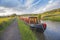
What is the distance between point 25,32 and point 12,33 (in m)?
0.24

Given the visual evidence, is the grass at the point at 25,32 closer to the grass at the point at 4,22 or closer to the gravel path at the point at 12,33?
the gravel path at the point at 12,33

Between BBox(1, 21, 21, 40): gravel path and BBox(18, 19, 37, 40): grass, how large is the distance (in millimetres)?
77

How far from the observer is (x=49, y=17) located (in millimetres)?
3076

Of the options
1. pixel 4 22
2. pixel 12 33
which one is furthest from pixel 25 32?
pixel 4 22

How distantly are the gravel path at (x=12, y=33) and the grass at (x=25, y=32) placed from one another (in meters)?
0.08

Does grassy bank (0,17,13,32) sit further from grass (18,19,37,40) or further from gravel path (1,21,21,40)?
grass (18,19,37,40)

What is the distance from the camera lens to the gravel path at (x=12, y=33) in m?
2.88

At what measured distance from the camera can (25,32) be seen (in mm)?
2928

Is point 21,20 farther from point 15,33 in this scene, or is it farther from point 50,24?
point 50,24

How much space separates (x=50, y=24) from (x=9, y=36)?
31.8 inches

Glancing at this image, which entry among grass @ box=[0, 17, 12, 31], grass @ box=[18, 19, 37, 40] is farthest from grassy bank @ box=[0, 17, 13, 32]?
grass @ box=[18, 19, 37, 40]

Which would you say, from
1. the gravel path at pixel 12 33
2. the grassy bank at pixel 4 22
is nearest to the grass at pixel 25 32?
the gravel path at pixel 12 33

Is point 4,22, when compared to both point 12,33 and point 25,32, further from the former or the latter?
point 25,32

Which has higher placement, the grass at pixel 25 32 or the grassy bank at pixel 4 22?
the grassy bank at pixel 4 22
